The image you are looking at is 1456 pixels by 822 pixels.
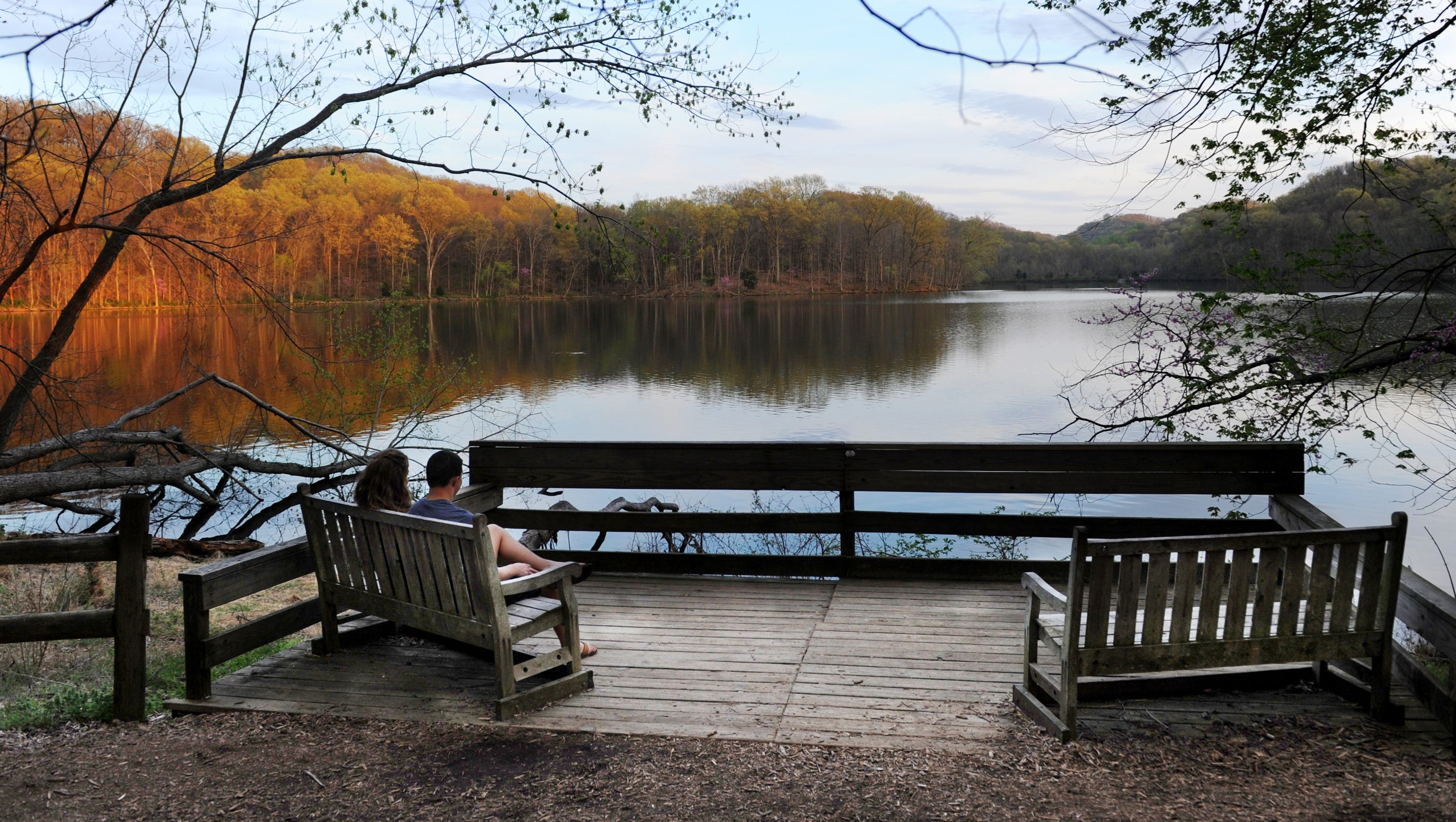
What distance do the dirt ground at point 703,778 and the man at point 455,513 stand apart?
0.79m

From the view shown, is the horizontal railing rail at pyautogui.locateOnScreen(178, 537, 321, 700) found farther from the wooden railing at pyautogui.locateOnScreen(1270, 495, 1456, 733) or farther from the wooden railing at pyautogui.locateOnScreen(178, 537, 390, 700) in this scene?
the wooden railing at pyautogui.locateOnScreen(1270, 495, 1456, 733)

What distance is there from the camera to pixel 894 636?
4.96 m

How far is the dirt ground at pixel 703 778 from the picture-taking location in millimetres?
3127

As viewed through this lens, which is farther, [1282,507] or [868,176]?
[868,176]

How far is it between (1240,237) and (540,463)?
5.84 m

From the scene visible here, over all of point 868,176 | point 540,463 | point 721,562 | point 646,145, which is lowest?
point 721,562

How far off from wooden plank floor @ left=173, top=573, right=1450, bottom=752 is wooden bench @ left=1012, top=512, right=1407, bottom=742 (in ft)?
1.03

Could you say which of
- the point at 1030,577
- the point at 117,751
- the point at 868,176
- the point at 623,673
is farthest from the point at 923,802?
the point at 868,176

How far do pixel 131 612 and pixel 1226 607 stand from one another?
4.38 meters

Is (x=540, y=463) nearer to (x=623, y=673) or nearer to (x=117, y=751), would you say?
(x=623, y=673)

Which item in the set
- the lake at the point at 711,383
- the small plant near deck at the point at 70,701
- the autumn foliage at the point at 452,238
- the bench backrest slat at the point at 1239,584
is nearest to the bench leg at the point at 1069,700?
the bench backrest slat at the point at 1239,584

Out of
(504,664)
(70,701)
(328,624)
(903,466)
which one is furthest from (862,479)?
(70,701)

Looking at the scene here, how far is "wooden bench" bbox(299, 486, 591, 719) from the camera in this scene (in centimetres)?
384

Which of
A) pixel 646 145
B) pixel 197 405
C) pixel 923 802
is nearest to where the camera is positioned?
pixel 923 802
